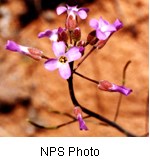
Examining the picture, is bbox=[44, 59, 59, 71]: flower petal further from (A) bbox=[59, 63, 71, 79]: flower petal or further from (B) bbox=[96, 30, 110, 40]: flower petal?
(B) bbox=[96, 30, 110, 40]: flower petal

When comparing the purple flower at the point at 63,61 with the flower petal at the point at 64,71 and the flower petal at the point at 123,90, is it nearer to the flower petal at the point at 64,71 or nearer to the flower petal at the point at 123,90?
the flower petal at the point at 64,71

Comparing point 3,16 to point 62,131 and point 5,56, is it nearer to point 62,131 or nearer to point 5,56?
point 5,56

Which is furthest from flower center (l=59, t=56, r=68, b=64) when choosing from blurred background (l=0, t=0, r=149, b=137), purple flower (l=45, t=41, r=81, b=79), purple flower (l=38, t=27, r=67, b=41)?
blurred background (l=0, t=0, r=149, b=137)

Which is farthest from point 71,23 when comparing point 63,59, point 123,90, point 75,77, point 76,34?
point 75,77

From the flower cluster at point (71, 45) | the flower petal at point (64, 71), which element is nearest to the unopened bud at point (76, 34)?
the flower cluster at point (71, 45)

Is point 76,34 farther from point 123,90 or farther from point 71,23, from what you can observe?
point 123,90
